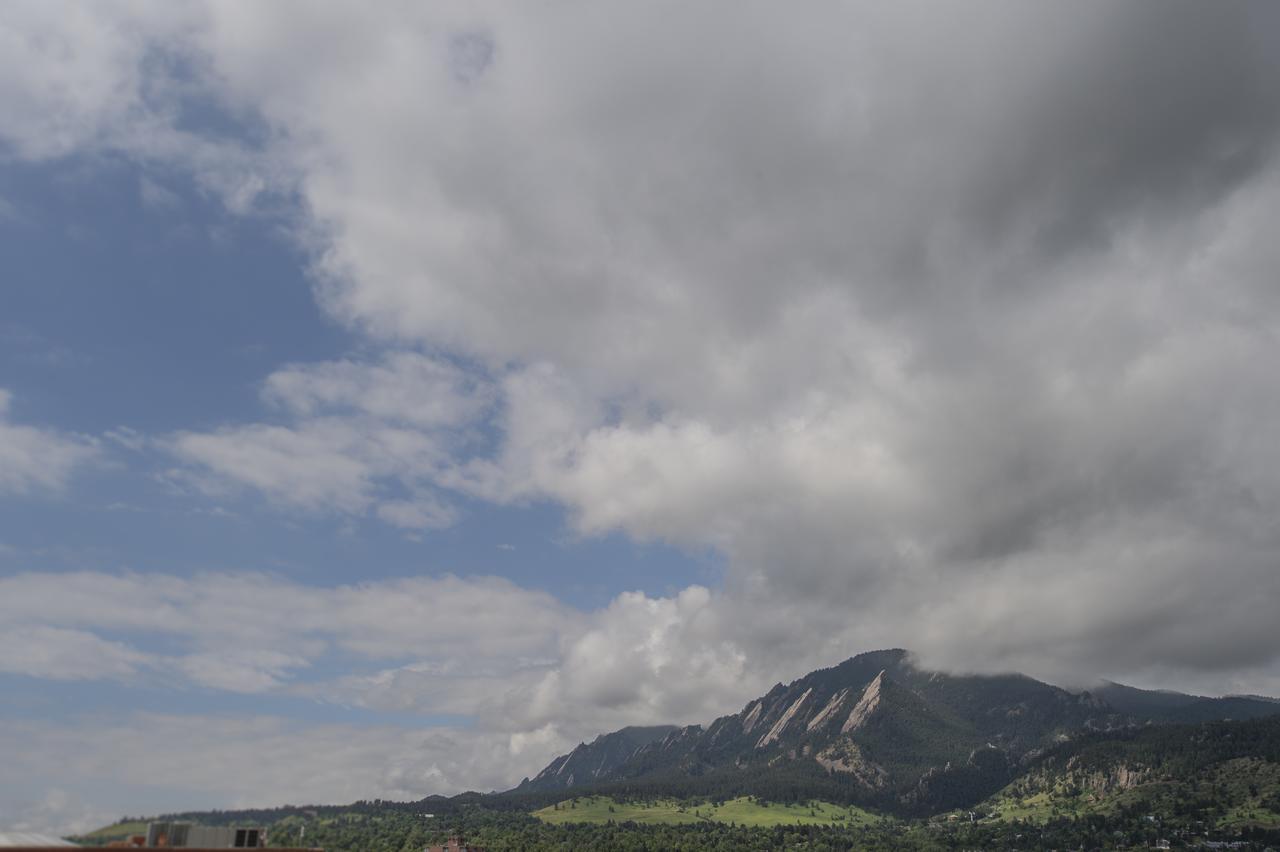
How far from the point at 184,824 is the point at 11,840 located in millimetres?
19062

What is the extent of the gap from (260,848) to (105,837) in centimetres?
4734

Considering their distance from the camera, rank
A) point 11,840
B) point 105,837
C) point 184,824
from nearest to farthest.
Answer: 1. point 11,840
2. point 184,824
3. point 105,837

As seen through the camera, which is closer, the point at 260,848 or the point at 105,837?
the point at 260,848

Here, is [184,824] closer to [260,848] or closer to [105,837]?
[260,848]

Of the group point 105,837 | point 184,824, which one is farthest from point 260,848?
point 105,837

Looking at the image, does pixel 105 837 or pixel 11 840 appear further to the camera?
pixel 105 837

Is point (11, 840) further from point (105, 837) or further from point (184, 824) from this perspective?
point (105, 837)

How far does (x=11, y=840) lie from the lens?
9644 centimetres

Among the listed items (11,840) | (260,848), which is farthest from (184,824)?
(11,840)

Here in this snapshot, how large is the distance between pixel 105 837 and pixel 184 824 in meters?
38.8

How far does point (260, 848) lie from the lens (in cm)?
10194

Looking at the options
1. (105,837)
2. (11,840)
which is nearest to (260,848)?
(11,840)

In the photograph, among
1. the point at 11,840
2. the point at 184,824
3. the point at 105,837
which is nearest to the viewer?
the point at 11,840

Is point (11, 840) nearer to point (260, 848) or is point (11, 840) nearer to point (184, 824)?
point (184, 824)
